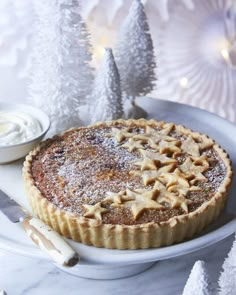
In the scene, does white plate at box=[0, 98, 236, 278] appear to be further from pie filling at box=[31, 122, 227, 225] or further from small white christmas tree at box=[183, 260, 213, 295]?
small white christmas tree at box=[183, 260, 213, 295]

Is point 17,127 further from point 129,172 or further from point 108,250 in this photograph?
point 108,250

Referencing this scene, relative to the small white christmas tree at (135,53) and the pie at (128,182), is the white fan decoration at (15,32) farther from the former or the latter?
the pie at (128,182)

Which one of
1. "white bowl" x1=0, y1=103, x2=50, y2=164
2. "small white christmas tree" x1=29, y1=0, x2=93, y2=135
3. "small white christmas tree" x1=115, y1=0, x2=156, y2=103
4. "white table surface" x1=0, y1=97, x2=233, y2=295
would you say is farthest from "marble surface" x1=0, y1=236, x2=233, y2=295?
"small white christmas tree" x1=115, y1=0, x2=156, y2=103

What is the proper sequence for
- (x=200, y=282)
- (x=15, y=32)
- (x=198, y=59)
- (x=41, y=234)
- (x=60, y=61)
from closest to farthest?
(x=200, y=282) → (x=41, y=234) → (x=60, y=61) → (x=15, y=32) → (x=198, y=59)

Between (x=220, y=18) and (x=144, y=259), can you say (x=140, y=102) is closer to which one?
(x=144, y=259)

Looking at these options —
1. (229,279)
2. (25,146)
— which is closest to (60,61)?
(25,146)

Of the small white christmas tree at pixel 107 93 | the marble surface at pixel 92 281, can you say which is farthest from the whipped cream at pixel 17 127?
the marble surface at pixel 92 281
